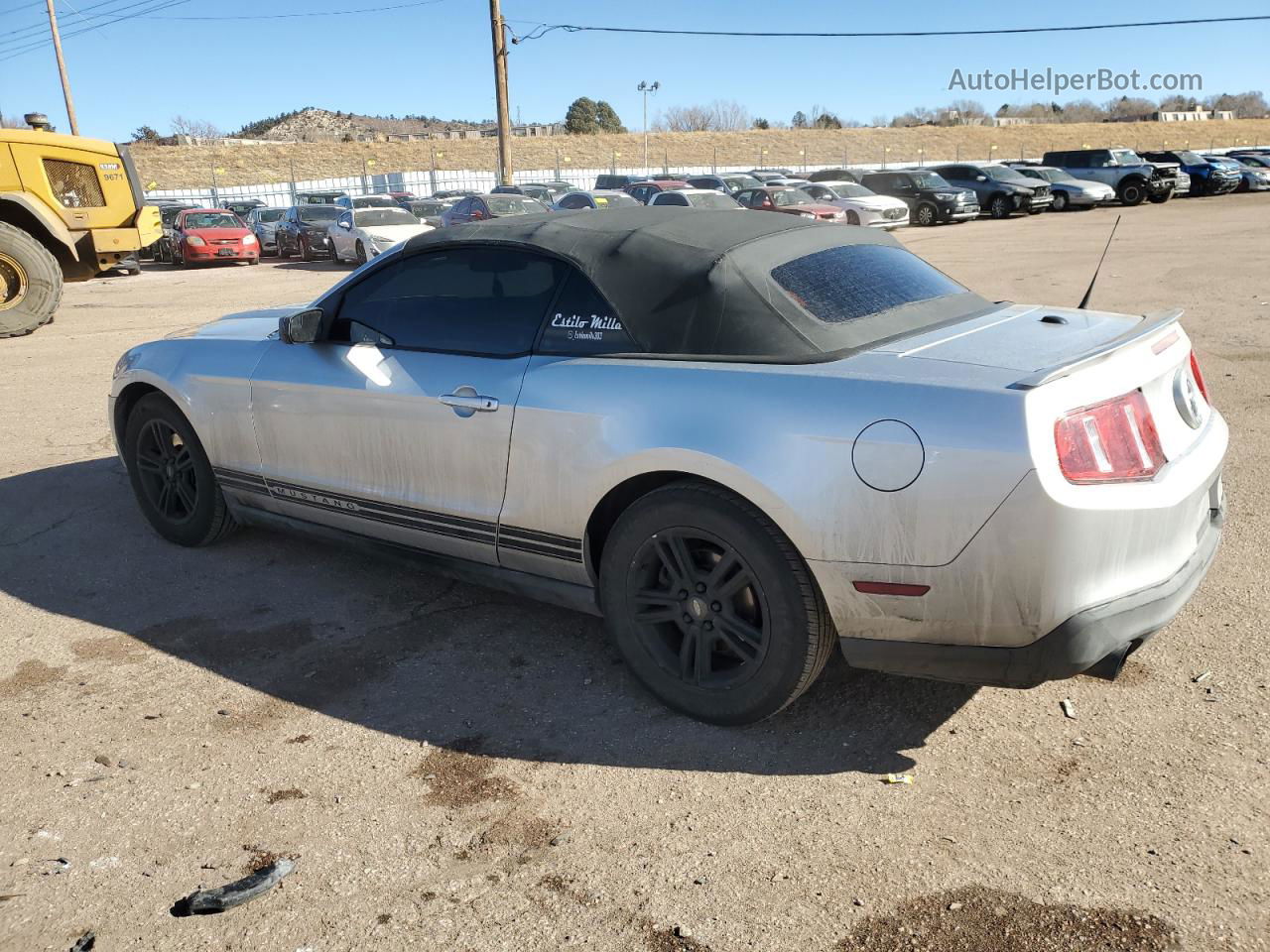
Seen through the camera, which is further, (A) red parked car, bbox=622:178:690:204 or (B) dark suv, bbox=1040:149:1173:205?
(B) dark suv, bbox=1040:149:1173:205

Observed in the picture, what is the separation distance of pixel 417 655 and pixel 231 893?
1424mm

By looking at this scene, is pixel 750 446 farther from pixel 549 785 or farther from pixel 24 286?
pixel 24 286

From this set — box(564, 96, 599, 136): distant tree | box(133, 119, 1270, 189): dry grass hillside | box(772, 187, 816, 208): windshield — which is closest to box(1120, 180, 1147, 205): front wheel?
box(772, 187, 816, 208): windshield

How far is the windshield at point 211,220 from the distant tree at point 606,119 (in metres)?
87.7

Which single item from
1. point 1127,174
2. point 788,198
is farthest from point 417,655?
point 1127,174

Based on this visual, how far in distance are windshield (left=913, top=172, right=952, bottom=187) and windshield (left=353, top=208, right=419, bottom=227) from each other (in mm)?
15864

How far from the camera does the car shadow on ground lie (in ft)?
10.8

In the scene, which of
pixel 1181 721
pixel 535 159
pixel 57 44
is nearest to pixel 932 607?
pixel 1181 721

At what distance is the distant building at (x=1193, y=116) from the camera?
107 m

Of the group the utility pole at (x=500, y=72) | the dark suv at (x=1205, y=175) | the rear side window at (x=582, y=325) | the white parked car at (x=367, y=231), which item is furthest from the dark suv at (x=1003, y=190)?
the rear side window at (x=582, y=325)

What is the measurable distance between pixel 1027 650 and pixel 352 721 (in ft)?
7.18

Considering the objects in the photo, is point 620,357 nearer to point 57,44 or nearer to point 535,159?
point 57,44

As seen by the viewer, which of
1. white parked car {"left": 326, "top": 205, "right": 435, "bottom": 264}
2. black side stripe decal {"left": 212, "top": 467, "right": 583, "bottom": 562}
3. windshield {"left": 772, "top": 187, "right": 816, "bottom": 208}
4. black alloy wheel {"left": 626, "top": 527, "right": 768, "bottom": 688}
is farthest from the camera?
windshield {"left": 772, "top": 187, "right": 816, "bottom": 208}

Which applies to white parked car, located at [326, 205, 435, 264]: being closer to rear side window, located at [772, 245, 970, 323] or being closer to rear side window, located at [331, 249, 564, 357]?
rear side window, located at [331, 249, 564, 357]
